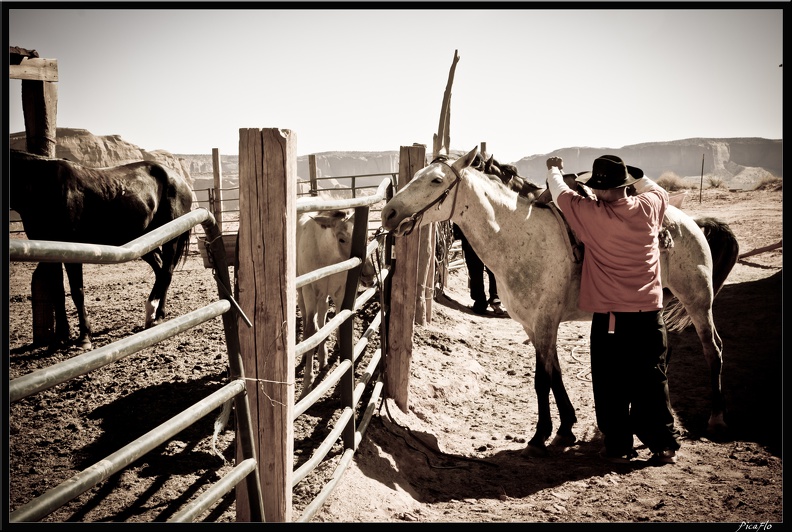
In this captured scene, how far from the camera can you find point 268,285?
6.89ft

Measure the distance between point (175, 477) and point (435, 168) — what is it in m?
2.57

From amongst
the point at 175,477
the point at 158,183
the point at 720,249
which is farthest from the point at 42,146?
the point at 720,249

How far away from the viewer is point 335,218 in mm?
4941

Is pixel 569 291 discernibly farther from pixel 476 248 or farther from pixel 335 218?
pixel 335 218

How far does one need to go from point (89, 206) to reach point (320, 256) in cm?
310

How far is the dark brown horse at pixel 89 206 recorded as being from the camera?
19.3 ft

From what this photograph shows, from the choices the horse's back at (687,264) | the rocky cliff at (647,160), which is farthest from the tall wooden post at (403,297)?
the rocky cliff at (647,160)

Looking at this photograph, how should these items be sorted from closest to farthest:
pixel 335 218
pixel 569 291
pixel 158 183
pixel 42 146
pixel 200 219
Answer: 1. pixel 200 219
2. pixel 569 291
3. pixel 335 218
4. pixel 42 146
5. pixel 158 183

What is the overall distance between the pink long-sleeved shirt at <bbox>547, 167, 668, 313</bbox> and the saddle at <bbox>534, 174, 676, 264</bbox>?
21cm

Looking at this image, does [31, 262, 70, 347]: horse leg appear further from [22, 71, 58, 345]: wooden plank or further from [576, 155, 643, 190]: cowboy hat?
[576, 155, 643, 190]: cowboy hat

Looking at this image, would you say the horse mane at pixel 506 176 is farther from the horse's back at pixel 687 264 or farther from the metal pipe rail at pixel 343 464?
the metal pipe rail at pixel 343 464

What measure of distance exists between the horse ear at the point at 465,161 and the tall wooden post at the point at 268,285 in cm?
188

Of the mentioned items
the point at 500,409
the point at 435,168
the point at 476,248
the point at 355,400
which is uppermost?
the point at 435,168

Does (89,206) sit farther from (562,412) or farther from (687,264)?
(687,264)
